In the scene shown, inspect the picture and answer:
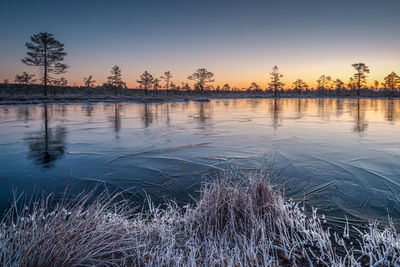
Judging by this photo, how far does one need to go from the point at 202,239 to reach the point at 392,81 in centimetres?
10344

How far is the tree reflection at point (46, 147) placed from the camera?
598cm

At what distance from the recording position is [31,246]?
1.76 meters

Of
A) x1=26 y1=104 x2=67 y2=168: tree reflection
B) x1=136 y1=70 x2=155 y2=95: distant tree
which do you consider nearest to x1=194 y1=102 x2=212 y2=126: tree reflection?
x1=26 y1=104 x2=67 y2=168: tree reflection

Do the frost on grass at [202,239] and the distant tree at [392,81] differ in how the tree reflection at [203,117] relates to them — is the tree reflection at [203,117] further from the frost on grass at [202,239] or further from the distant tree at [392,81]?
the distant tree at [392,81]

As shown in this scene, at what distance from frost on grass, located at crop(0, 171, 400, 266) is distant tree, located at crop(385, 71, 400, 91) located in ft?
330

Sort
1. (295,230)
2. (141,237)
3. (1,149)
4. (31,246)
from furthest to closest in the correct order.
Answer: (1,149) → (295,230) → (141,237) → (31,246)

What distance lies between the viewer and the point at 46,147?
737 centimetres

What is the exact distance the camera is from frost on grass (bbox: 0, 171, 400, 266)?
1.91 metres

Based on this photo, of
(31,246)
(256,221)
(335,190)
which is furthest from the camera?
(335,190)

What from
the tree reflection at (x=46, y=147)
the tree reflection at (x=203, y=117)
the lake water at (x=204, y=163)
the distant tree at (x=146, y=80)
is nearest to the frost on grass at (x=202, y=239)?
the lake water at (x=204, y=163)

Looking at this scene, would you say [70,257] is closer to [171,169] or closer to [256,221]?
→ [256,221]

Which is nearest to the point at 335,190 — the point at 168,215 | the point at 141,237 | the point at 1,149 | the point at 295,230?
the point at 295,230

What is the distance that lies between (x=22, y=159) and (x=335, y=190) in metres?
7.18

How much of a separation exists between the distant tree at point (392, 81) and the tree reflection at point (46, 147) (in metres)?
100
